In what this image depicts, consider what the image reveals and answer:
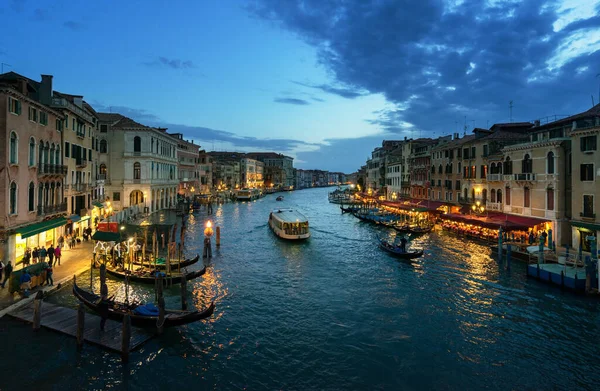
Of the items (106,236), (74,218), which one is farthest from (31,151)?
(74,218)

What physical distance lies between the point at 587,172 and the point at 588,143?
195 centimetres

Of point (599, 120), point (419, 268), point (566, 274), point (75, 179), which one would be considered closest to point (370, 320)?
point (419, 268)

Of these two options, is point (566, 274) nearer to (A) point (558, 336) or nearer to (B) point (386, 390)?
(A) point (558, 336)

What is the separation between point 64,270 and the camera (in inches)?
832

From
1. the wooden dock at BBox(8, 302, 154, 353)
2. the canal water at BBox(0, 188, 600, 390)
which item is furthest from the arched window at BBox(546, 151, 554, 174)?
the wooden dock at BBox(8, 302, 154, 353)

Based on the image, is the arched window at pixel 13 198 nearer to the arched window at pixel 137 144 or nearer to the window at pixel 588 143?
the arched window at pixel 137 144

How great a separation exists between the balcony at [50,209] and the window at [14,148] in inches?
152

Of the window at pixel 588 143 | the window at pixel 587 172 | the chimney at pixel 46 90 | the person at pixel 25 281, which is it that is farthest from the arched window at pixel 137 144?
the window at pixel 587 172

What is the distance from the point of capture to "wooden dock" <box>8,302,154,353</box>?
1359cm

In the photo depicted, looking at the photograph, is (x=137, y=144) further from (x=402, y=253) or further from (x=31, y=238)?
(x=402, y=253)

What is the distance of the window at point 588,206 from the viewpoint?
24628 mm

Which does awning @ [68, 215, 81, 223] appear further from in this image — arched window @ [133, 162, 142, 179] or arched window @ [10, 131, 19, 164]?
arched window @ [133, 162, 142, 179]

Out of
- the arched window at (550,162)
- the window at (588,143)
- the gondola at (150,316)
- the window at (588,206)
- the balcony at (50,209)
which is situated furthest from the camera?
the arched window at (550,162)

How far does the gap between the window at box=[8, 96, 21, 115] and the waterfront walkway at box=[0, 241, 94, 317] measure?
826 centimetres
